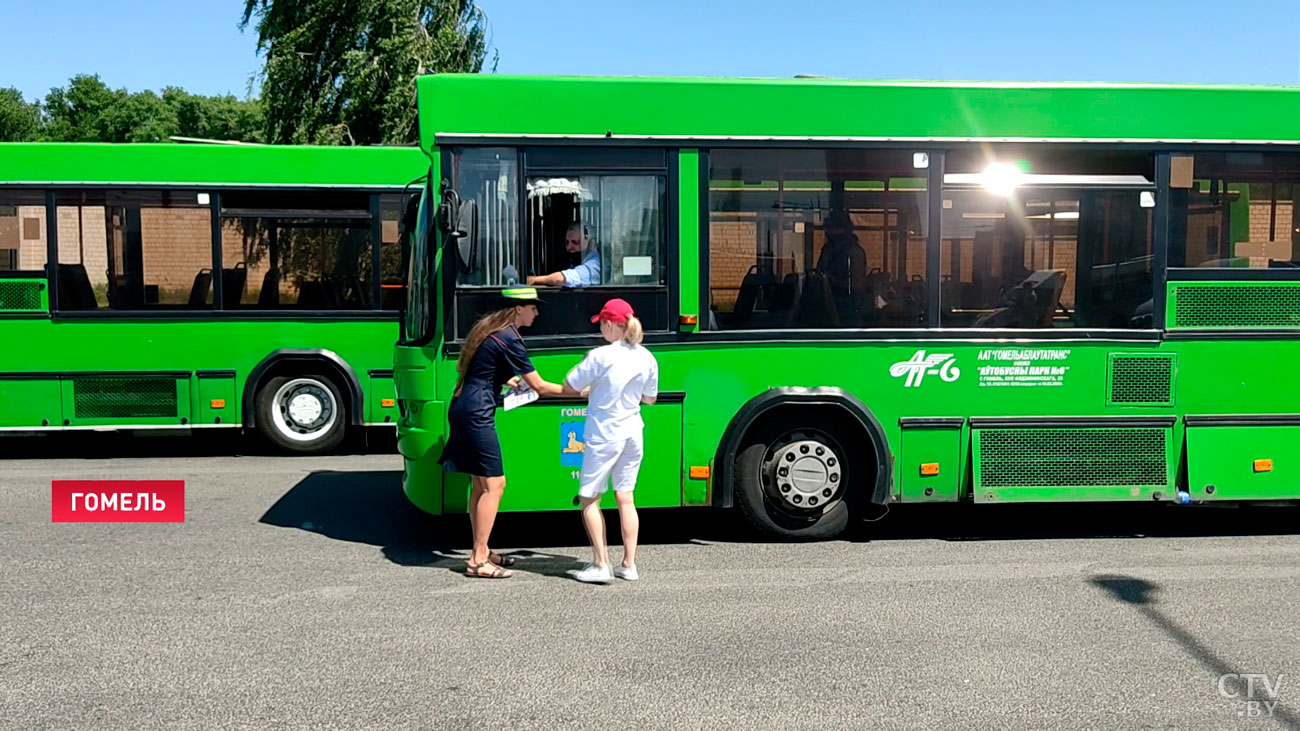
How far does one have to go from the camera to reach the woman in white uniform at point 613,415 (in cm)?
677

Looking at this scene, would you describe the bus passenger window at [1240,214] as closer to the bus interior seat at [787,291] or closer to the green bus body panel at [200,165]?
the bus interior seat at [787,291]

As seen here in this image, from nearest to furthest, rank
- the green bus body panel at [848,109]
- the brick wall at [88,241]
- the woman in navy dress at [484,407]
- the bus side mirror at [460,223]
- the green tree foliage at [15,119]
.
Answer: the woman in navy dress at [484,407], the bus side mirror at [460,223], the green bus body panel at [848,109], the brick wall at [88,241], the green tree foliage at [15,119]

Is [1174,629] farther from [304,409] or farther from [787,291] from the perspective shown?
[304,409]

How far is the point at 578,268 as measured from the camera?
7.51 meters

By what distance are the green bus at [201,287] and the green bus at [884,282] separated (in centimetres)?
437

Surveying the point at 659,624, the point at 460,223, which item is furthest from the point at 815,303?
the point at 659,624

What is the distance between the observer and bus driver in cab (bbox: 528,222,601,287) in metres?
7.45

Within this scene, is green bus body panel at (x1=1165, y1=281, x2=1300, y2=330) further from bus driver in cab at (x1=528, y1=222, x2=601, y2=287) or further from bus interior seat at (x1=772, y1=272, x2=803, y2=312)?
bus driver in cab at (x1=528, y1=222, x2=601, y2=287)

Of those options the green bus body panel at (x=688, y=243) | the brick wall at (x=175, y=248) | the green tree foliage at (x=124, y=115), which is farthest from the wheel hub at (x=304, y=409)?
the green tree foliage at (x=124, y=115)

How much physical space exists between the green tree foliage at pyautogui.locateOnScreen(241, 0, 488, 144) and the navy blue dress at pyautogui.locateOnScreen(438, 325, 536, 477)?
16.0 metres

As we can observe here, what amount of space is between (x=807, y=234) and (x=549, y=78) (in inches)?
74.9

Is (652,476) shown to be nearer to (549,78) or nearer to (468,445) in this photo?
(468,445)

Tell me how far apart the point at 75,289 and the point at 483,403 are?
260 inches

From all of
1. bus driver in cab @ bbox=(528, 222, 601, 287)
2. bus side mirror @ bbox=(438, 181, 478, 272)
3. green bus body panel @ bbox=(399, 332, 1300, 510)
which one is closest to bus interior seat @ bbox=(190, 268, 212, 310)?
green bus body panel @ bbox=(399, 332, 1300, 510)
